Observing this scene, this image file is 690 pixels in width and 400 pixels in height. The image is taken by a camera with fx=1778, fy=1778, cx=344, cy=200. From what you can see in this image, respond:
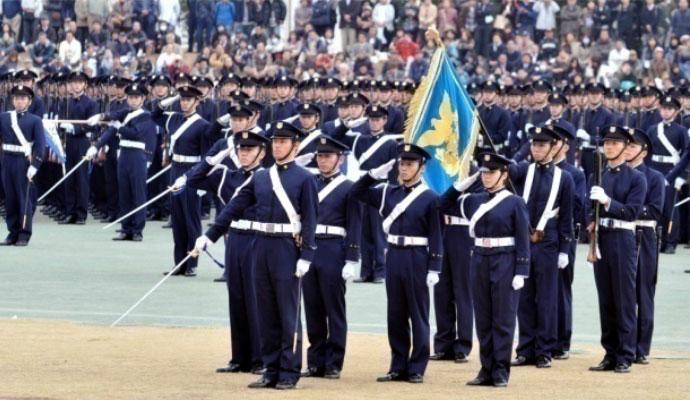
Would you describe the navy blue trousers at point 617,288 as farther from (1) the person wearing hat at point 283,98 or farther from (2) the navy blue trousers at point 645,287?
(1) the person wearing hat at point 283,98

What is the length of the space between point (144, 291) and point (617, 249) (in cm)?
630

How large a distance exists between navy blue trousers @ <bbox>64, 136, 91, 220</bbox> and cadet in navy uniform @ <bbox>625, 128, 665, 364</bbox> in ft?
44.8

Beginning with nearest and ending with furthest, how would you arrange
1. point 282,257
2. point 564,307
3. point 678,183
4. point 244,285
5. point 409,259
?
point 282,257 < point 409,259 < point 244,285 < point 564,307 < point 678,183

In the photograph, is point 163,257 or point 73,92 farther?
point 73,92

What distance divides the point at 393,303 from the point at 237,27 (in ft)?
80.3

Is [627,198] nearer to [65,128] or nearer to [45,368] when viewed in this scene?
[45,368]

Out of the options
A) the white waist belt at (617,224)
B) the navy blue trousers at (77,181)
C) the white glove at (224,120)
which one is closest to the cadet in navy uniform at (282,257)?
the white waist belt at (617,224)

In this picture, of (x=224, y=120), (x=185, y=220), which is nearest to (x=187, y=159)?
(x=185, y=220)

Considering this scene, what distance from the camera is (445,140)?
14430mm

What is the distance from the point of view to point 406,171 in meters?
13.7

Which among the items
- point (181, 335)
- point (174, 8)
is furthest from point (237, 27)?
point (181, 335)

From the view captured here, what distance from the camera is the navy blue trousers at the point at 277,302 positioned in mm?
13039

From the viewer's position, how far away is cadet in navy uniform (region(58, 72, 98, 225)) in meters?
27.0

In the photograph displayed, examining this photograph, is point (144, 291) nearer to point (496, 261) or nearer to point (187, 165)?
point (187, 165)
